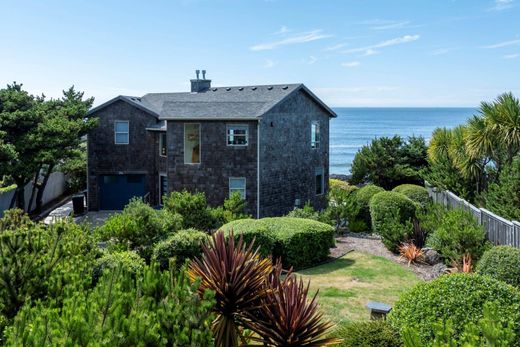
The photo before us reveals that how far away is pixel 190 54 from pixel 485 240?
27.8 meters

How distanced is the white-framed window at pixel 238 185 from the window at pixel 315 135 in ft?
22.2

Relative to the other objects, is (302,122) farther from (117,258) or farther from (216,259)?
(216,259)

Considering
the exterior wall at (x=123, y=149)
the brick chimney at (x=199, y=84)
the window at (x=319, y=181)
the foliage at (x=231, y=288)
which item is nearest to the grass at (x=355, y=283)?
the foliage at (x=231, y=288)

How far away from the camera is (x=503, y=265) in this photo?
480 inches

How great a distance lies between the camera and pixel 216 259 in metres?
8.03

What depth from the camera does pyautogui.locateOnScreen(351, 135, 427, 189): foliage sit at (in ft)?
115

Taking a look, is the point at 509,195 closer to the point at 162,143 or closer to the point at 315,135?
the point at 315,135

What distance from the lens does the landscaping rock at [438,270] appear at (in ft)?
52.1

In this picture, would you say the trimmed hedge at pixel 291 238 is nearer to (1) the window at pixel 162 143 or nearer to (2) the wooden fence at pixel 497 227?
(2) the wooden fence at pixel 497 227

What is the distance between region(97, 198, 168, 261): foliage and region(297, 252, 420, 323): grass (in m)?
5.06

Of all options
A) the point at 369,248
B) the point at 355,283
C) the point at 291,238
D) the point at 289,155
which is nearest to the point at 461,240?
the point at 355,283

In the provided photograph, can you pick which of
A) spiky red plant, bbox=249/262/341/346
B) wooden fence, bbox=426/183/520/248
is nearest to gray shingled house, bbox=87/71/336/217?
wooden fence, bbox=426/183/520/248

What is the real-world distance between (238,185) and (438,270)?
13105 millimetres

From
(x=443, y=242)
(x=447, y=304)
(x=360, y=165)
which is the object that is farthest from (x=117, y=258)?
(x=360, y=165)
